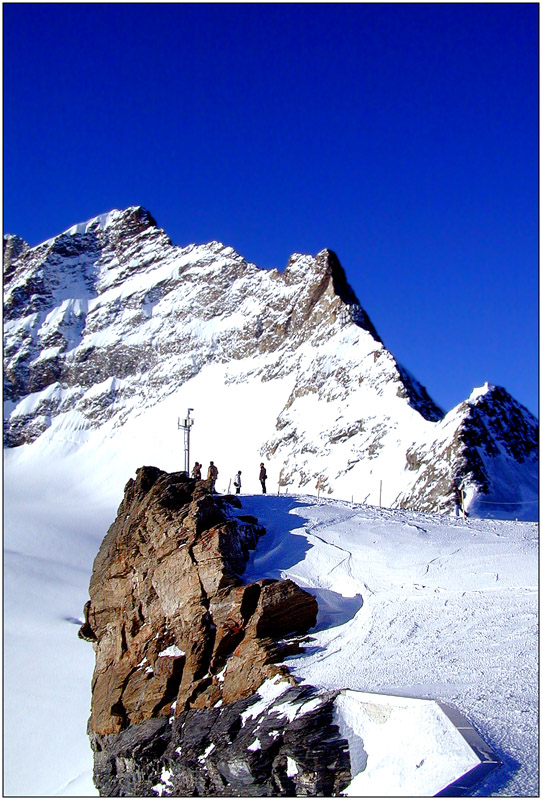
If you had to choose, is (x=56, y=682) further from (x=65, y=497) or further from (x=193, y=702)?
(x=65, y=497)

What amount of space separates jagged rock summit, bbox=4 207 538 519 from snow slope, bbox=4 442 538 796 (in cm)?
1060

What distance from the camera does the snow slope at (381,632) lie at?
37.1 feet

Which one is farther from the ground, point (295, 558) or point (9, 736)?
point (295, 558)

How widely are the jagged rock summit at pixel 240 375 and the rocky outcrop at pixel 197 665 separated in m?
13.7

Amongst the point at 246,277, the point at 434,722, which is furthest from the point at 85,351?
the point at 434,722

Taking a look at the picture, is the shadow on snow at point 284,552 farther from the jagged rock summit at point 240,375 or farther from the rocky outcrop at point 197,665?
the jagged rock summit at point 240,375

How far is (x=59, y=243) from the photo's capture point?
13200 centimetres

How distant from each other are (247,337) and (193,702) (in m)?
75.0

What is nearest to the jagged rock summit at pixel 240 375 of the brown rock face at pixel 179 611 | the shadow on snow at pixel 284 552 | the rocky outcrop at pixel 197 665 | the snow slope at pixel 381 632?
the shadow on snow at pixel 284 552

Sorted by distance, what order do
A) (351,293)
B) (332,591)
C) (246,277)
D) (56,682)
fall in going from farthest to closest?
(246,277) < (351,293) < (56,682) < (332,591)

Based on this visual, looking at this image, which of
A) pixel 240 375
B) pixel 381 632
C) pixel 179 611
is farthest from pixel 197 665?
pixel 240 375

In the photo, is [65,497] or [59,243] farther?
[59,243]

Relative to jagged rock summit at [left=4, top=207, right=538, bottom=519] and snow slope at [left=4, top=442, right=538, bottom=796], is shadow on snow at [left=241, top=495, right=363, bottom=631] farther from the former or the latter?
jagged rock summit at [left=4, top=207, right=538, bottom=519]

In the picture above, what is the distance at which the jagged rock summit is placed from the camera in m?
38.3
